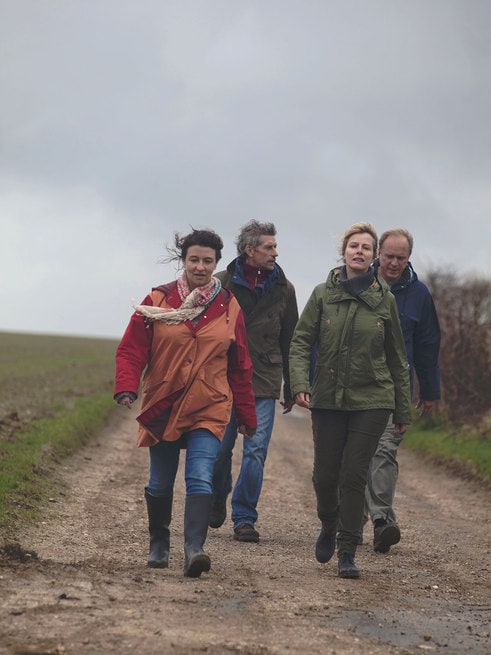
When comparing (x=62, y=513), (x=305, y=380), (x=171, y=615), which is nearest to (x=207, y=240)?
(x=305, y=380)

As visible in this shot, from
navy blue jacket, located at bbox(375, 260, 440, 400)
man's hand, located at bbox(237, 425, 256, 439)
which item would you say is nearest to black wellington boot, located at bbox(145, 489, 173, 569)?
man's hand, located at bbox(237, 425, 256, 439)

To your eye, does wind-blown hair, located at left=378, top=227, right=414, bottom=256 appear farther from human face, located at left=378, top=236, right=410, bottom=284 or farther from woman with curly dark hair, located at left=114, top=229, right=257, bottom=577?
woman with curly dark hair, located at left=114, top=229, right=257, bottom=577

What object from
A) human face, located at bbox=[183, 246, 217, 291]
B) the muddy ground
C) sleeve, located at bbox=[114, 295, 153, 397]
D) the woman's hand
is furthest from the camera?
the woman's hand

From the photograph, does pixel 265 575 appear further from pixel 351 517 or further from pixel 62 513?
pixel 62 513

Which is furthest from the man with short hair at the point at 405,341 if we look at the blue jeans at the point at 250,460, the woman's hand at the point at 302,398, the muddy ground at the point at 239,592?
the woman's hand at the point at 302,398

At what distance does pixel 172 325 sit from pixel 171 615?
2076mm

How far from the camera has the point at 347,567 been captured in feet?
23.3

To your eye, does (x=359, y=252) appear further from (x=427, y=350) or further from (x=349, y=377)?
(x=427, y=350)

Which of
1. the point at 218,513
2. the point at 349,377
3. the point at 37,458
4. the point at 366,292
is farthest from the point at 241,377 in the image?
the point at 37,458

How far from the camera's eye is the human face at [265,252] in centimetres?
890

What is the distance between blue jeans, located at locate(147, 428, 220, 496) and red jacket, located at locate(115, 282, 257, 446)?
83mm

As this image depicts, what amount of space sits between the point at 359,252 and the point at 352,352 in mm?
687

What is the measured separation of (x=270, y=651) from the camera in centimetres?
480

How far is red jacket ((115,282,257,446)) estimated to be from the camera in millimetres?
6809
